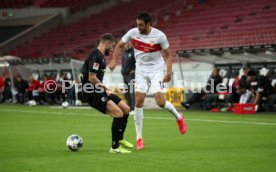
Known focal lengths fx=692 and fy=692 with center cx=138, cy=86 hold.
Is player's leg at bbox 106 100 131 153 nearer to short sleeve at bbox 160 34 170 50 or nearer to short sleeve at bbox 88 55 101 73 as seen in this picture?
short sleeve at bbox 88 55 101 73

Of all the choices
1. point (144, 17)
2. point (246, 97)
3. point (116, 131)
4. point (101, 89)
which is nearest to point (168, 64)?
point (144, 17)

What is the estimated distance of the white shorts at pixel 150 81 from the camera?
40.8ft

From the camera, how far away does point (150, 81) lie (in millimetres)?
Answer: 12570

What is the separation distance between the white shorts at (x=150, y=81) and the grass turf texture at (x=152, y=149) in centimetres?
102

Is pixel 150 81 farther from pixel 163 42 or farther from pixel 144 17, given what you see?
pixel 144 17

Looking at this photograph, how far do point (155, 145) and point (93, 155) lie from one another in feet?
6.75

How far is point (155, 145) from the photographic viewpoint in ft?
40.4

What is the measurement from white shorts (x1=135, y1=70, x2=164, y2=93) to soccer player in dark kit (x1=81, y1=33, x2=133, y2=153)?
112 centimetres

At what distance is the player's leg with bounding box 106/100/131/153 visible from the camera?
1094 cm

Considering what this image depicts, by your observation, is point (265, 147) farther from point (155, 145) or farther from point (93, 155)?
point (93, 155)

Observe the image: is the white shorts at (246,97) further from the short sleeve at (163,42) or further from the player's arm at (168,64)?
the short sleeve at (163,42)

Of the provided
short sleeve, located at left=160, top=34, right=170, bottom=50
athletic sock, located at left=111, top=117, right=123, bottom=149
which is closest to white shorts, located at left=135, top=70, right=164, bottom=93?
short sleeve, located at left=160, top=34, right=170, bottom=50

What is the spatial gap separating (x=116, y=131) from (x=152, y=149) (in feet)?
2.78

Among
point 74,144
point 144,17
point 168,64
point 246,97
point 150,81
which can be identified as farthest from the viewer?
point 246,97
